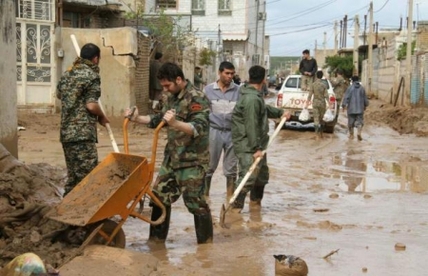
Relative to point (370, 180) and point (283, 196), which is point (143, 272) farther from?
point (370, 180)

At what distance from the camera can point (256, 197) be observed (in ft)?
27.1

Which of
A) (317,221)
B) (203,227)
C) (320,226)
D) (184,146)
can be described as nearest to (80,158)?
(184,146)

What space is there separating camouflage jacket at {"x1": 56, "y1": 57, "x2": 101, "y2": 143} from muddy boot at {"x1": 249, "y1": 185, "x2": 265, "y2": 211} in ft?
8.52

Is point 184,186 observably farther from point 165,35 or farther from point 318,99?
point 165,35

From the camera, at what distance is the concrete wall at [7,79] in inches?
308

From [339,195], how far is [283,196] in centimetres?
76

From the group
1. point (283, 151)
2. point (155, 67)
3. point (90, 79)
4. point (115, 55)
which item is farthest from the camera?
point (155, 67)

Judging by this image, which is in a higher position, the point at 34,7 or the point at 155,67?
the point at 34,7

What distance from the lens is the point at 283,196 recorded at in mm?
9133

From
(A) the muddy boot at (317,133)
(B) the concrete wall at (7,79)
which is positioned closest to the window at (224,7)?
(A) the muddy boot at (317,133)

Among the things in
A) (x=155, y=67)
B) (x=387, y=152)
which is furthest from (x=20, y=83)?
(x=387, y=152)

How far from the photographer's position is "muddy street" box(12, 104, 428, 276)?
5.71 meters

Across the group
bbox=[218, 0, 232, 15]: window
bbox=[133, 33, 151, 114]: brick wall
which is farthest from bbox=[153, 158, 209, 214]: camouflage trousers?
bbox=[218, 0, 232, 15]: window

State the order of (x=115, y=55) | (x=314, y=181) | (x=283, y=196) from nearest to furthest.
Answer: (x=283, y=196)
(x=314, y=181)
(x=115, y=55)
